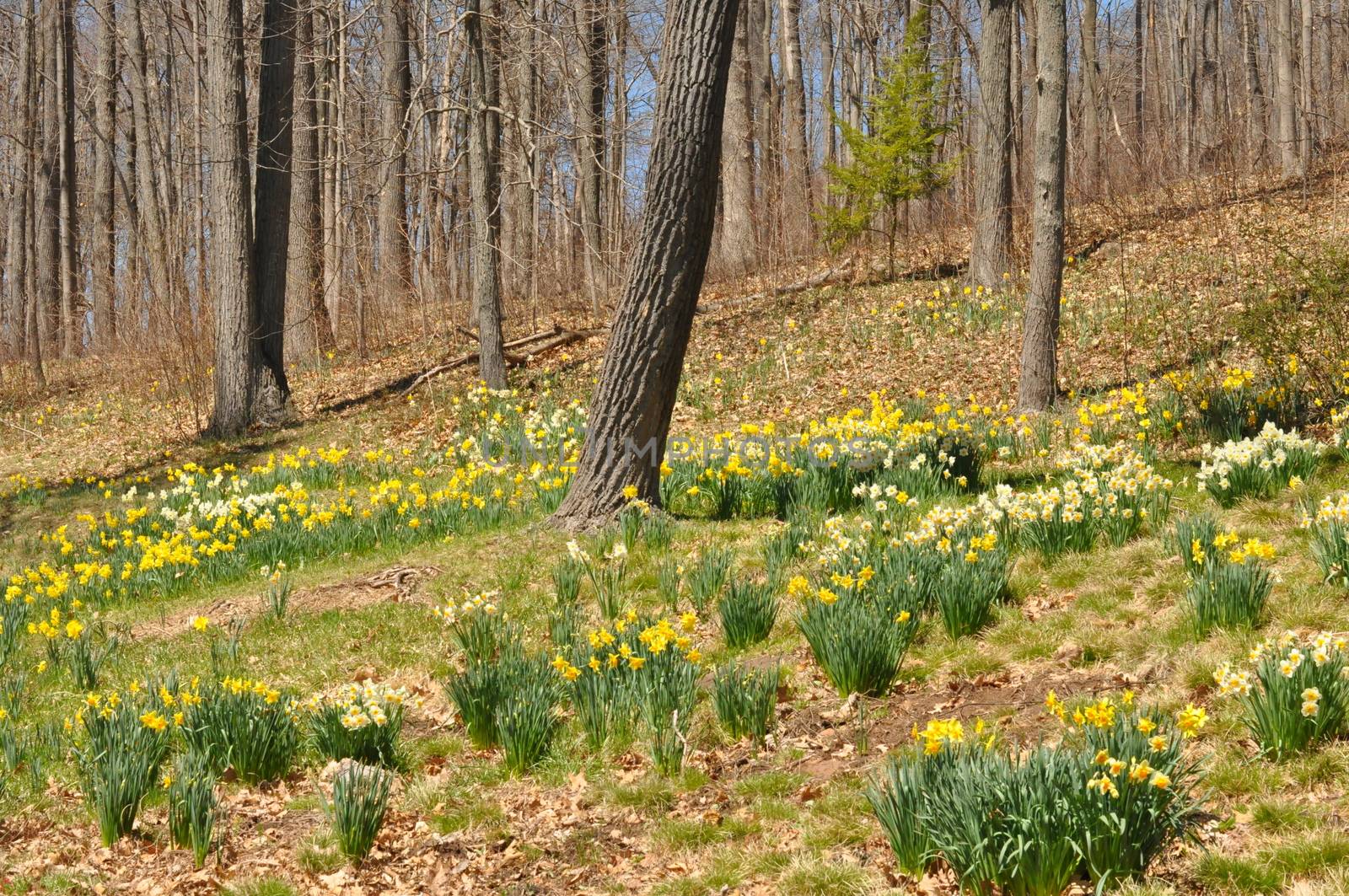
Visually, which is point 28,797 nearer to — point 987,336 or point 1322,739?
point 1322,739

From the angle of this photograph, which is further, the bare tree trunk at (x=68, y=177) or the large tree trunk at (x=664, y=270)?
the bare tree trunk at (x=68, y=177)

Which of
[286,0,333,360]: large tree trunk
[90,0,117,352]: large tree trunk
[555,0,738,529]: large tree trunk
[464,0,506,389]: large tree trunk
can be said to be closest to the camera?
[555,0,738,529]: large tree trunk

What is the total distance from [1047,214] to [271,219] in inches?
388

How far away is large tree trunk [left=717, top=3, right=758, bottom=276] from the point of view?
1728 centimetres

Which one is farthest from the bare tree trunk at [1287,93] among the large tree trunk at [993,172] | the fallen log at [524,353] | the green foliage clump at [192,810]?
the green foliage clump at [192,810]

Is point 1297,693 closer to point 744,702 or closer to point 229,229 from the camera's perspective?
point 744,702

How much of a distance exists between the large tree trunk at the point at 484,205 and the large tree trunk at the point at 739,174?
18.7ft

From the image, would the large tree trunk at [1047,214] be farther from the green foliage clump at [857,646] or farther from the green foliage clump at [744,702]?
the green foliage clump at [744,702]

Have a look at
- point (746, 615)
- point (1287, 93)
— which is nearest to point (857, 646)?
point (746, 615)

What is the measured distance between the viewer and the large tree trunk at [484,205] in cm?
1138

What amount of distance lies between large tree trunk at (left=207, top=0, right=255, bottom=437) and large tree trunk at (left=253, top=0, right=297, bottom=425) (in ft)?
0.89

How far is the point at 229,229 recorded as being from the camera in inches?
510

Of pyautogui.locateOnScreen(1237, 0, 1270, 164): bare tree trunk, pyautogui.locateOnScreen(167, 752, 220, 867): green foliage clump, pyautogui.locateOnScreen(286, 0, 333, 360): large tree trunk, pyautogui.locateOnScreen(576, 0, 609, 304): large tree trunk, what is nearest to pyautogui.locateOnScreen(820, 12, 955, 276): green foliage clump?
pyautogui.locateOnScreen(576, 0, 609, 304): large tree trunk

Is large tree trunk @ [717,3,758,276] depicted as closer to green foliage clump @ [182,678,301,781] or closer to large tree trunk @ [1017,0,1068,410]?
large tree trunk @ [1017,0,1068,410]
